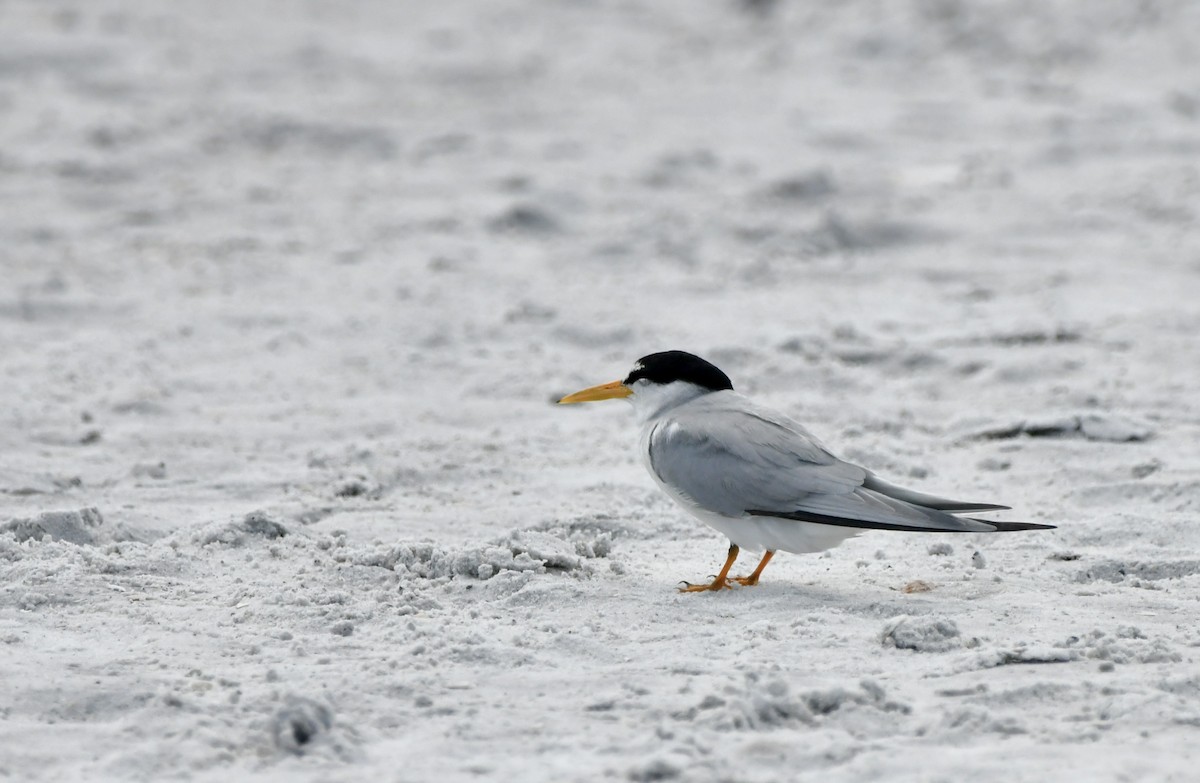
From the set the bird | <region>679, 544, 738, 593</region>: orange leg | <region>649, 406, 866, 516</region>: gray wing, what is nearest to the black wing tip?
the bird

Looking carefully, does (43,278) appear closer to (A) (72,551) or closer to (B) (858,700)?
(A) (72,551)

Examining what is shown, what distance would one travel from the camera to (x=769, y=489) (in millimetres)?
3691

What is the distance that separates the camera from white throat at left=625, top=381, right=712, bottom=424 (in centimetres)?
418

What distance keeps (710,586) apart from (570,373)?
2144 mm

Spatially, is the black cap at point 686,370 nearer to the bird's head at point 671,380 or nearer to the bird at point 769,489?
the bird's head at point 671,380

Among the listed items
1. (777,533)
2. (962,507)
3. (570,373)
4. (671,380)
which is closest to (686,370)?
(671,380)

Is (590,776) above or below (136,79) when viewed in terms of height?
below

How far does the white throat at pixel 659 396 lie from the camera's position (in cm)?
418

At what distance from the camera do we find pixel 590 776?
265 cm

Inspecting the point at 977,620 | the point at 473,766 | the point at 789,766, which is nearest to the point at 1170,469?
the point at 977,620

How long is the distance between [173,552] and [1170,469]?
2749 millimetres

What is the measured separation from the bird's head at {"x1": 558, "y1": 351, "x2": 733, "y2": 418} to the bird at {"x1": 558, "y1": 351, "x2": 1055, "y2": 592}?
0.44ft

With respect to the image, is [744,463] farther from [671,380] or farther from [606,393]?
[606,393]

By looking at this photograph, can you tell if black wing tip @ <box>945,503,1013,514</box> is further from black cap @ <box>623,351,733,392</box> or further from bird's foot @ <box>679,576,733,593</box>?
black cap @ <box>623,351,733,392</box>
